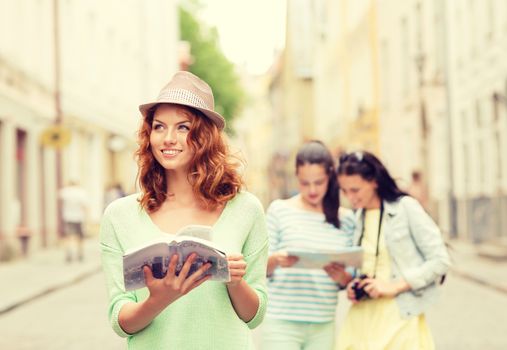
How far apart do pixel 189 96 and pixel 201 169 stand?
0.22m

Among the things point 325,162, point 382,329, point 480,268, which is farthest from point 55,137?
point 382,329

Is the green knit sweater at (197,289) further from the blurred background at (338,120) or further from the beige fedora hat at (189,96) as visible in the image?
the blurred background at (338,120)

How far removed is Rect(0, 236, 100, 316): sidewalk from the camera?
1558 centimetres

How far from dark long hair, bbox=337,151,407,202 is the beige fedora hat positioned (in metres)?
1.99

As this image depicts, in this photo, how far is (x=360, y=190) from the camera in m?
5.39

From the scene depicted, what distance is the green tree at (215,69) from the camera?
66.8 metres

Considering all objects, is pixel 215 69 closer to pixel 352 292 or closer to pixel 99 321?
pixel 99 321

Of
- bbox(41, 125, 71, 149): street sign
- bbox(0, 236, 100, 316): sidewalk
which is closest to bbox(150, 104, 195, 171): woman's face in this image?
bbox(0, 236, 100, 316): sidewalk

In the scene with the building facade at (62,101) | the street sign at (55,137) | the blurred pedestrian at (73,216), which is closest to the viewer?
the blurred pedestrian at (73,216)

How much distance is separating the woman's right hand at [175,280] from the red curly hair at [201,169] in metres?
0.38

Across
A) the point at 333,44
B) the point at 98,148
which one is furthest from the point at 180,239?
the point at 333,44

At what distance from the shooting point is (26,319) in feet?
43.4

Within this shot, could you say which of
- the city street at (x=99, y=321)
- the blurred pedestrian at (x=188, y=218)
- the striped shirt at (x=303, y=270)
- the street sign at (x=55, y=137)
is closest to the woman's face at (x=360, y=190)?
the striped shirt at (x=303, y=270)

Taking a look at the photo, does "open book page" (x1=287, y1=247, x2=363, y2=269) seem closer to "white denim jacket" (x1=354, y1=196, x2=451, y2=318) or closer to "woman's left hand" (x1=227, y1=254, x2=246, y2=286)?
"white denim jacket" (x1=354, y1=196, x2=451, y2=318)
